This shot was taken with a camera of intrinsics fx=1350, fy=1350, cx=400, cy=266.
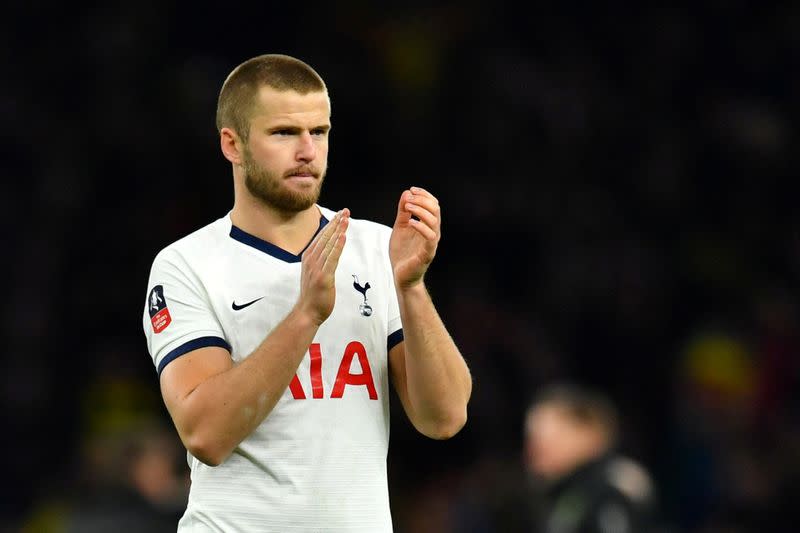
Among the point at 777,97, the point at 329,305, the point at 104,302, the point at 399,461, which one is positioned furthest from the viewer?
the point at 777,97

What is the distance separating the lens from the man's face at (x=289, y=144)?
3477mm

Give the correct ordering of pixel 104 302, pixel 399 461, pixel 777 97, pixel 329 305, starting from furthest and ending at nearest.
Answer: pixel 777 97
pixel 104 302
pixel 399 461
pixel 329 305

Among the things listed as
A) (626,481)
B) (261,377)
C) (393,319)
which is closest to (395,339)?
(393,319)

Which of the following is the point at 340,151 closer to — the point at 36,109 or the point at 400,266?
the point at 36,109

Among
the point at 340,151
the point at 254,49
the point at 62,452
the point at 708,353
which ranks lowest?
the point at 62,452

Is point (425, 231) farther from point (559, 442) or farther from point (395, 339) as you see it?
point (559, 442)

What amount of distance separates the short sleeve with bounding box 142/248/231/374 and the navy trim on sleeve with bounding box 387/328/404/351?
44 centimetres

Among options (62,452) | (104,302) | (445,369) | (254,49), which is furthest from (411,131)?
(445,369)

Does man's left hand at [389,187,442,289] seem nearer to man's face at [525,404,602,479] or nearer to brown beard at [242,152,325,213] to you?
brown beard at [242,152,325,213]

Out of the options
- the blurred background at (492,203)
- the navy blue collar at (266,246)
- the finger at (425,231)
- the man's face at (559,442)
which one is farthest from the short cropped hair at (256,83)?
the blurred background at (492,203)

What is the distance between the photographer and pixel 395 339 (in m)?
3.63

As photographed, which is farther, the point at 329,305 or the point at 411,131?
the point at 411,131

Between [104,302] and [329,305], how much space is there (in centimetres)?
777

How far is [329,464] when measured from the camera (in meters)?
3.43
